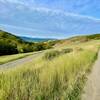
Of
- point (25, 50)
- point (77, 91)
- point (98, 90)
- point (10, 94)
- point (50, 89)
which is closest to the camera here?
point (10, 94)

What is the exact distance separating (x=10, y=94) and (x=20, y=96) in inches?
11.7

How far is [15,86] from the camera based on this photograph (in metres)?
10.4

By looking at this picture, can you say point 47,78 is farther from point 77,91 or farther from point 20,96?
point 20,96

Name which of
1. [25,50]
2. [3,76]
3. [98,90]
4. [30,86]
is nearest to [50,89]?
→ [30,86]

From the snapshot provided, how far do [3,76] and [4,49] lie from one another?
5545cm

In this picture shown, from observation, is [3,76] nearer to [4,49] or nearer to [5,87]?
[5,87]

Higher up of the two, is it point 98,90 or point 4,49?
point 98,90

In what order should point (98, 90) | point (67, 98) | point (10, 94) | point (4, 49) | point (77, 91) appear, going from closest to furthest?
point (10, 94)
point (67, 98)
point (77, 91)
point (98, 90)
point (4, 49)

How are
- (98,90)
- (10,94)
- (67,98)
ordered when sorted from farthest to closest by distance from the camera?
1. (98,90)
2. (67,98)
3. (10,94)

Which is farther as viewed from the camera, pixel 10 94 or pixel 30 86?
pixel 30 86

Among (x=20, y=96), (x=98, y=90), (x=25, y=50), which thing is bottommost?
(x=25, y=50)

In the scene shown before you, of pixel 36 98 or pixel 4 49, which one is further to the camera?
pixel 4 49

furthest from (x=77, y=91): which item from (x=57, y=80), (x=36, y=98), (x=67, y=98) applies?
(x=36, y=98)

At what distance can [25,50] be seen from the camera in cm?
8312
